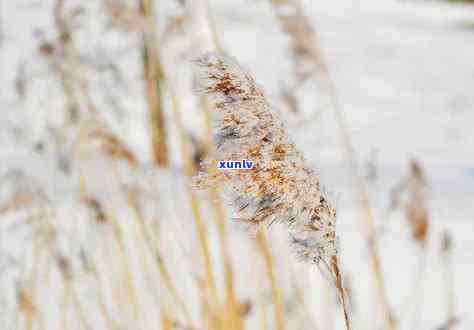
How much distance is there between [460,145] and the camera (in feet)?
14.8

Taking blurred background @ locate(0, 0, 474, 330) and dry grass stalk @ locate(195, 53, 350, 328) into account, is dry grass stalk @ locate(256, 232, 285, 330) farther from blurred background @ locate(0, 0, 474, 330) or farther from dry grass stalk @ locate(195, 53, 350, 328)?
dry grass stalk @ locate(195, 53, 350, 328)

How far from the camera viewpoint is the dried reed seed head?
1.55ft

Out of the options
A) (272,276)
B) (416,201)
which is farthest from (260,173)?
(416,201)

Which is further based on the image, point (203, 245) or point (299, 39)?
point (299, 39)

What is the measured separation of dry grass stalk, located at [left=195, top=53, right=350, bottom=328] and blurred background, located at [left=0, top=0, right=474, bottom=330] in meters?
0.07

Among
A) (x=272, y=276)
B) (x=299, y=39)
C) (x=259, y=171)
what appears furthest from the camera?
(x=299, y=39)

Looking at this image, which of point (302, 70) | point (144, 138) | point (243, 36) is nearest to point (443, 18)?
point (243, 36)

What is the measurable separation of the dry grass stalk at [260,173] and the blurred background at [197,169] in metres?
0.07

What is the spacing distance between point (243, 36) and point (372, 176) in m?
4.09

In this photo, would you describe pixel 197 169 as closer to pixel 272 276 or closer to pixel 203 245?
pixel 203 245

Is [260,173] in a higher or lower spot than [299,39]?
lower

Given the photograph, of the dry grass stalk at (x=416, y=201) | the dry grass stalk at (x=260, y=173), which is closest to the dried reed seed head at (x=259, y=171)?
the dry grass stalk at (x=260, y=173)

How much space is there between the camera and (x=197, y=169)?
1.36 meters

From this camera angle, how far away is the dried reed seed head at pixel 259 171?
471 millimetres
